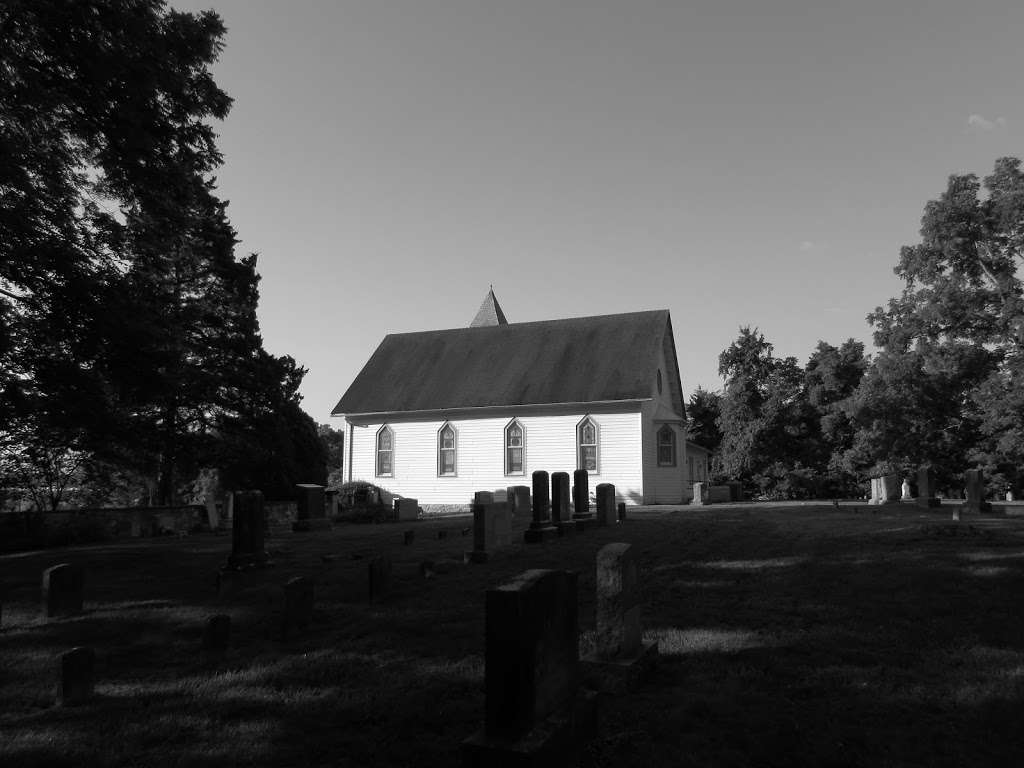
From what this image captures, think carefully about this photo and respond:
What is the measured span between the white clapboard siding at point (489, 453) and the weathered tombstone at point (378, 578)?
65.6 ft

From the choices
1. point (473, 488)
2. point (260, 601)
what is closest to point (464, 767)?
point (260, 601)

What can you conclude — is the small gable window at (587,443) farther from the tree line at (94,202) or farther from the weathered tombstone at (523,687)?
the weathered tombstone at (523,687)

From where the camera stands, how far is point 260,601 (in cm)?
970

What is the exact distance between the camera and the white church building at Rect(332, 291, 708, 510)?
29156 millimetres

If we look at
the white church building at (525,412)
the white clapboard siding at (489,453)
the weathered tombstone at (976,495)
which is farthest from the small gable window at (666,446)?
the weathered tombstone at (976,495)

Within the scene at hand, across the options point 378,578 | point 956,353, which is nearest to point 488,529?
point 378,578

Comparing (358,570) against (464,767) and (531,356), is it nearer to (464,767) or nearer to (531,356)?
(464,767)

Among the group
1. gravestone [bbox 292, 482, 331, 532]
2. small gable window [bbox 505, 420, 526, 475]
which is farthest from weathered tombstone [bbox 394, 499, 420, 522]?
small gable window [bbox 505, 420, 526, 475]

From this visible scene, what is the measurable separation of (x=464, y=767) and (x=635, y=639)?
8.73 ft

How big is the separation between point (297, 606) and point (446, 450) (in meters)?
24.3

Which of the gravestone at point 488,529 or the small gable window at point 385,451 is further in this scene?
the small gable window at point 385,451

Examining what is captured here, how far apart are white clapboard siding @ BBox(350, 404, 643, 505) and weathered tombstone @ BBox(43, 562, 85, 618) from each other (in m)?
21.5

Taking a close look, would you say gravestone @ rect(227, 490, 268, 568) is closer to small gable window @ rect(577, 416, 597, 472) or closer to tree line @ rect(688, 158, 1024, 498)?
small gable window @ rect(577, 416, 597, 472)

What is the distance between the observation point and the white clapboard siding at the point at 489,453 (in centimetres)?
2883
